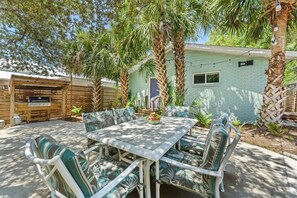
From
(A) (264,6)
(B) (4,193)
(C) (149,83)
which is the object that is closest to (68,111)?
(C) (149,83)

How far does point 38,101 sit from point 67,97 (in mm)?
1862

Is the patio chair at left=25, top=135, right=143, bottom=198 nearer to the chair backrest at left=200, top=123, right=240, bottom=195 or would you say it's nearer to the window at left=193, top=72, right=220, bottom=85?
the chair backrest at left=200, top=123, right=240, bottom=195

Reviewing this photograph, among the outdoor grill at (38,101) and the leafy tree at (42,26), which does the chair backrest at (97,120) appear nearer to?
the leafy tree at (42,26)

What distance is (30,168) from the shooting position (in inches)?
123

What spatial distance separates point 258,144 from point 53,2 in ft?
24.3

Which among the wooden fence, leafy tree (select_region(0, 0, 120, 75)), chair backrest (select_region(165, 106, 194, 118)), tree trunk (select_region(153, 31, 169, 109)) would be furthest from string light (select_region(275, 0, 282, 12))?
the wooden fence

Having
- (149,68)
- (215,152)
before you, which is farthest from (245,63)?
(215,152)

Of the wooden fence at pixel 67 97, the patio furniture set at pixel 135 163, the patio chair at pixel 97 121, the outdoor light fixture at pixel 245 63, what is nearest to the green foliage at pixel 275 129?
the outdoor light fixture at pixel 245 63

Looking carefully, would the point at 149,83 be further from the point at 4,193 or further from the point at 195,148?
the point at 4,193

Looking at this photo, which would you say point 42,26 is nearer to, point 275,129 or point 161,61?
point 161,61

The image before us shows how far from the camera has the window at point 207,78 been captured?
7.75 metres

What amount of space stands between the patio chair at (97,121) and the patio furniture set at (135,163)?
0.05ft

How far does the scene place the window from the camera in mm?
7746

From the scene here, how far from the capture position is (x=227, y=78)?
7375 mm
